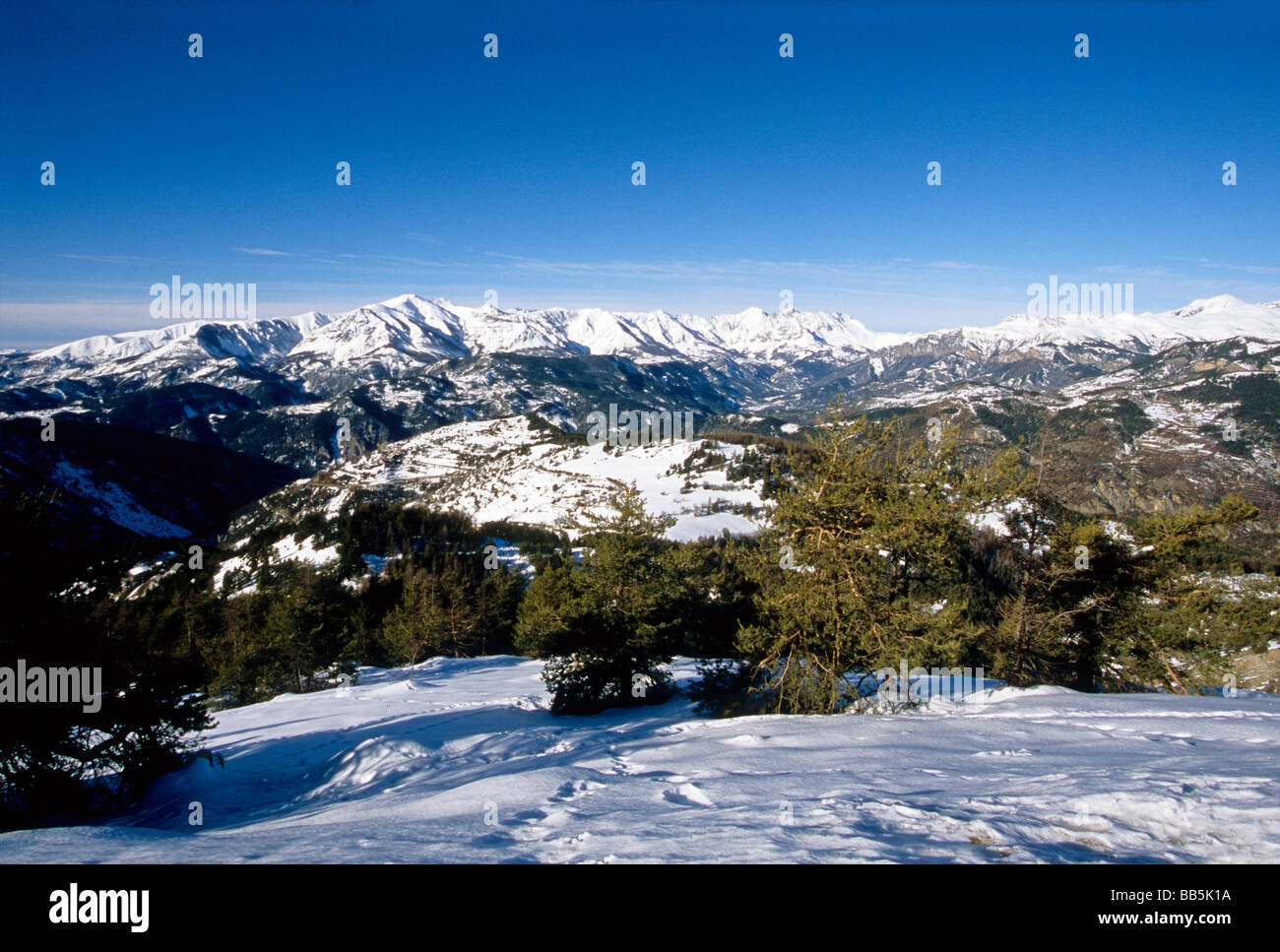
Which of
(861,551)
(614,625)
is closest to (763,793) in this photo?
(861,551)

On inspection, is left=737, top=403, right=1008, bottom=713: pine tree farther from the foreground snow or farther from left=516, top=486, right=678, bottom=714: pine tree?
left=516, top=486, right=678, bottom=714: pine tree

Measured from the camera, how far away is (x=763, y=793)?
7281 millimetres

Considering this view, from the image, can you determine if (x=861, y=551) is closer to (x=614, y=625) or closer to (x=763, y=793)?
(x=763, y=793)

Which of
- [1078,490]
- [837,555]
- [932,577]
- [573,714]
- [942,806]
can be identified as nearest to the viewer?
[942,806]

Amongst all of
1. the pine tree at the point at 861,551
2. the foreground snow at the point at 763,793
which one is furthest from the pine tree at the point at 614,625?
the pine tree at the point at 861,551

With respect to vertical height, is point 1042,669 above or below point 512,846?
below

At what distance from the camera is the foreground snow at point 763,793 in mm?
5148

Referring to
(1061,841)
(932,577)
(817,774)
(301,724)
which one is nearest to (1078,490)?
(932,577)

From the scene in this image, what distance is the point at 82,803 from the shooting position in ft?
35.6

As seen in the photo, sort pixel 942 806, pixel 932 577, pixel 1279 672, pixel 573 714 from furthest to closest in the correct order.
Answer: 1. pixel 1279 672
2. pixel 573 714
3. pixel 932 577
4. pixel 942 806

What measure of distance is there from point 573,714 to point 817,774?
12.3 m

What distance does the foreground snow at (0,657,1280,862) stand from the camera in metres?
5.15
